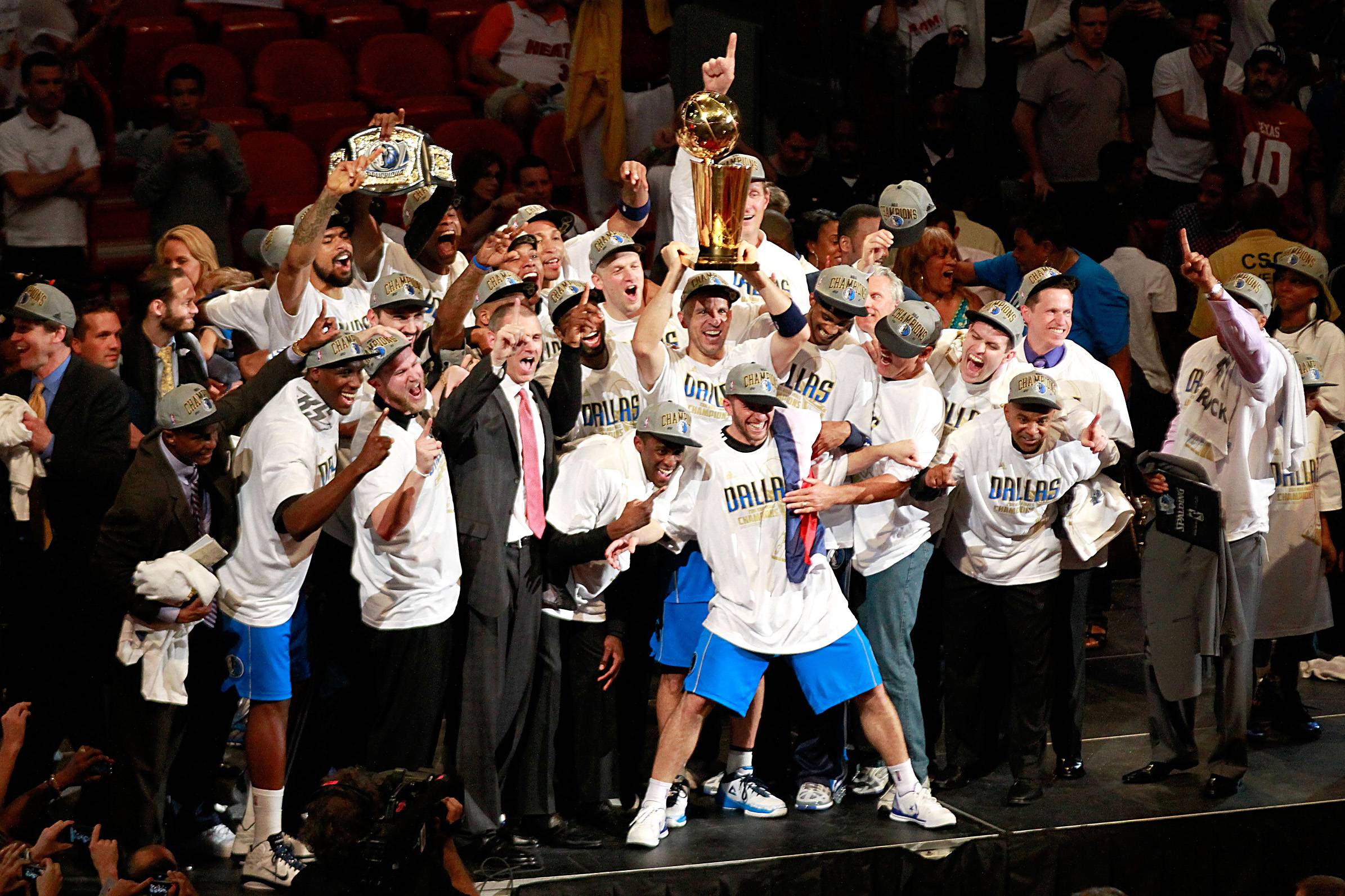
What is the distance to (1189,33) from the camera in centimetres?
1187

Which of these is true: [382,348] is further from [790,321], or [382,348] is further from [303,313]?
[790,321]

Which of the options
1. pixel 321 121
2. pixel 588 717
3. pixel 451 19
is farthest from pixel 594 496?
pixel 451 19

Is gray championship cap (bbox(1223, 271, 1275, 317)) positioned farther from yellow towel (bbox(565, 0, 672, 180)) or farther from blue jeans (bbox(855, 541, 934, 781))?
yellow towel (bbox(565, 0, 672, 180))

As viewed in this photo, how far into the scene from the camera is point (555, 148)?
11.1m

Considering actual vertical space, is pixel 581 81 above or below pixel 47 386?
above

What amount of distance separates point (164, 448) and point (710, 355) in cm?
223

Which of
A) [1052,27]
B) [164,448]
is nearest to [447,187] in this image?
[164,448]

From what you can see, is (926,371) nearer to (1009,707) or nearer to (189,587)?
(1009,707)

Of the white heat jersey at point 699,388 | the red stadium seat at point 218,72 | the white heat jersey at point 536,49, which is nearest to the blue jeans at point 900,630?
the white heat jersey at point 699,388

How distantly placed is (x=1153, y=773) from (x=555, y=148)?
18.6 feet

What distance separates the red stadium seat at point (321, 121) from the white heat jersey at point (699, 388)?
4.77 m

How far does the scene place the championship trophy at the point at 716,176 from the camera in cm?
537

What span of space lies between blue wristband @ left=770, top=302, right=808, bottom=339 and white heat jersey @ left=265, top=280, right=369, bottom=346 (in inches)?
66.7

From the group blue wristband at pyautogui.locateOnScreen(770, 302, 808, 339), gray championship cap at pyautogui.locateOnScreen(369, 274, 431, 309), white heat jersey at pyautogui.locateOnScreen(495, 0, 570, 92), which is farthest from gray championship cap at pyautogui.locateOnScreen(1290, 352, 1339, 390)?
white heat jersey at pyautogui.locateOnScreen(495, 0, 570, 92)
